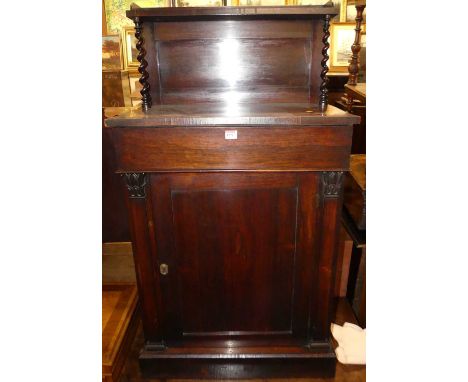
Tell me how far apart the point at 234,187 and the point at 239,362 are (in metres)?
0.85

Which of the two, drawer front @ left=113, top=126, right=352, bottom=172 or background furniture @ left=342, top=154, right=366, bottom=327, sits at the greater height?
drawer front @ left=113, top=126, right=352, bottom=172

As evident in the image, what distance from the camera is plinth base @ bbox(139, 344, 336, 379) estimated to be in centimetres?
156

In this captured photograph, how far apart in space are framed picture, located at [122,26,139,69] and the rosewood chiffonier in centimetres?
128

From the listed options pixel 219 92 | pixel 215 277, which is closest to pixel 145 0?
pixel 219 92

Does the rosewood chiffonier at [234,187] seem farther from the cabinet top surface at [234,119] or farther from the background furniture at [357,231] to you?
the background furniture at [357,231]

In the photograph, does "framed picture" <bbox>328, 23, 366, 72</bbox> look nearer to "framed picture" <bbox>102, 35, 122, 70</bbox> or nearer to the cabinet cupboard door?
"framed picture" <bbox>102, 35, 122, 70</bbox>

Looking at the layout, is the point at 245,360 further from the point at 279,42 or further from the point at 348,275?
the point at 279,42

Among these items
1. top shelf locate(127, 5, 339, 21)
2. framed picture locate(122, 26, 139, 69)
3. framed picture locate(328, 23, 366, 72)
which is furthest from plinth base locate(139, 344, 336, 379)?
framed picture locate(328, 23, 366, 72)

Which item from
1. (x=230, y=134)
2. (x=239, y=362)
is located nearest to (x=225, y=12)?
(x=230, y=134)

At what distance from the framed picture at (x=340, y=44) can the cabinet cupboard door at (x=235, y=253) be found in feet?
6.77

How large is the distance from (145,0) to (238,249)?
2.08 m

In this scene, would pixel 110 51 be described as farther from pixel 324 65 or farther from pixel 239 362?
pixel 239 362

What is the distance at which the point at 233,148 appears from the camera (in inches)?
48.5

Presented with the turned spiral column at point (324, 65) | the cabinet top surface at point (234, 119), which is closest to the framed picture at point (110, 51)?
the cabinet top surface at point (234, 119)
